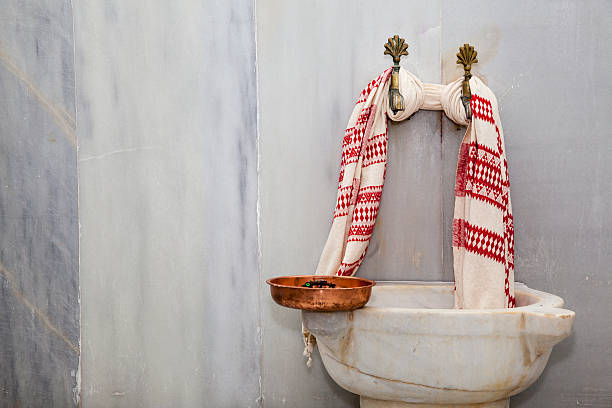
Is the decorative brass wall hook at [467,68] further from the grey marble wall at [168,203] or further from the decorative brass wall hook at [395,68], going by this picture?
the grey marble wall at [168,203]

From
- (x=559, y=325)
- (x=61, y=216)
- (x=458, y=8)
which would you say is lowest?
(x=559, y=325)

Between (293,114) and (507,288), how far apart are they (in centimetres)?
86

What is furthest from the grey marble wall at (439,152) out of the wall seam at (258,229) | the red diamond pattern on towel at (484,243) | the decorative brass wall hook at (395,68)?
the red diamond pattern on towel at (484,243)

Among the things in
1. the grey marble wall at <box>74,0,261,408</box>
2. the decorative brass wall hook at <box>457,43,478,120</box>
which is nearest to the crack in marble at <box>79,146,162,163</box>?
the grey marble wall at <box>74,0,261,408</box>

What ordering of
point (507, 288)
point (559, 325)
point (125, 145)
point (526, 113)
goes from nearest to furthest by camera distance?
point (559, 325)
point (507, 288)
point (526, 113)
point (125, 145)

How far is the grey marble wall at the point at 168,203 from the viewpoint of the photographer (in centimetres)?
161

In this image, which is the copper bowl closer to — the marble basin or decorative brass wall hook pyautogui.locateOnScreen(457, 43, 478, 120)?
the marble basin

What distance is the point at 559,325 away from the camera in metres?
1.04

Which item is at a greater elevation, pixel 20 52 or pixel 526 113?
pixel 20 52

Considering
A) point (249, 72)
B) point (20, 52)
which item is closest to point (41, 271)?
point (20, 52)

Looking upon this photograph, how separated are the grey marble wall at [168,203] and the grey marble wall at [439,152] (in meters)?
0.09

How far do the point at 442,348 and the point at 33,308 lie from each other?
1435mm

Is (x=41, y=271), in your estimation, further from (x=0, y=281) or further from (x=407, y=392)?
(x=407, y=392)

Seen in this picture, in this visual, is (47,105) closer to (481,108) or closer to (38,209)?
(38,209)
